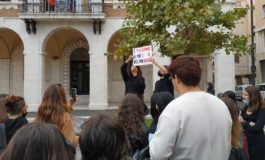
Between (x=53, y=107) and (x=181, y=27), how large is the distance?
860 cm

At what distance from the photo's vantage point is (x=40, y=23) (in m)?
27.5

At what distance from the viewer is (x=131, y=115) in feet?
16.5

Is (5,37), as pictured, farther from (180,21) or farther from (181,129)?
(181,129)

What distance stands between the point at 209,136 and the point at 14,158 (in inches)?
72.4

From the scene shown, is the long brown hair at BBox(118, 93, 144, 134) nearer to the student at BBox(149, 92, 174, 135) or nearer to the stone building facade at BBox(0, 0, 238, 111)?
the student at BBox(149, 92, 174, 135)

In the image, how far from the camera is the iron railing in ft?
87.9

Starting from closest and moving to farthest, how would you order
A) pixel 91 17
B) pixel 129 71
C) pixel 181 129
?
pixel 181 129 → pixel 129 71 → pixel 91 17

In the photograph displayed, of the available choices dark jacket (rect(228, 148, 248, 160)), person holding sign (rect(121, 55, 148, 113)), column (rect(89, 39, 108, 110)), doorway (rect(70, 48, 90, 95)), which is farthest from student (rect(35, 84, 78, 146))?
doorway (rect(70, 48, 90, 95))

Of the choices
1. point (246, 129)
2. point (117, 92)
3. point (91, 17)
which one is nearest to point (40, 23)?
point (91, 17)

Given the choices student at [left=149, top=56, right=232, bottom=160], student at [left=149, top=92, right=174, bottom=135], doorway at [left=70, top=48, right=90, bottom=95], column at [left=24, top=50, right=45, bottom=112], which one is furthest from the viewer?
doorway at [left=70, top=48, right=90, bottom=95]

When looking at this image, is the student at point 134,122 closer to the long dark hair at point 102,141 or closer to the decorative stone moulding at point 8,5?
the long dark hair at point 102,141

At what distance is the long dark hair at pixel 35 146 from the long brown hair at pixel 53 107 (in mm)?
2760

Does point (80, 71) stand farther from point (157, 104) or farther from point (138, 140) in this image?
point (138, 140)

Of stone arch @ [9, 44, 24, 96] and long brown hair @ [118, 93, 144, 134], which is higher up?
stone arch @ [9, 44, 24, 96]
